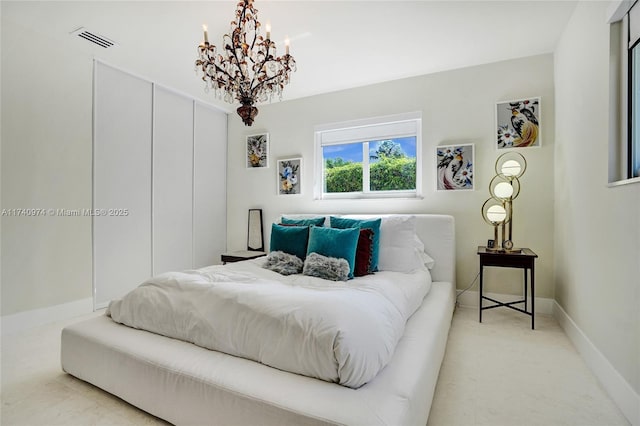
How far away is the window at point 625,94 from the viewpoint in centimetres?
169

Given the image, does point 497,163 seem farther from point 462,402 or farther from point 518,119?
point 462,402

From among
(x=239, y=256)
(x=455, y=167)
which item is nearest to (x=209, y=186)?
(x=239, y=256)

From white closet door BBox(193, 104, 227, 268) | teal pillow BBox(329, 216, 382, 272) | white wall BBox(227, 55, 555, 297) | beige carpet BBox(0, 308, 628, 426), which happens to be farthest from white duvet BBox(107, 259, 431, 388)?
white closet door BBox(193, 104, 227, 268)

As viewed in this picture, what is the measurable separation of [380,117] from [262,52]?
1.96 meters

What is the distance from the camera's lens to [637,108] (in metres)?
1.70

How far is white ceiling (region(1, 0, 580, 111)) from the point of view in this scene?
95.2 inches

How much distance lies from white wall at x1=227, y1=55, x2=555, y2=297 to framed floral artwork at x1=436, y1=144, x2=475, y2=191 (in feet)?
0.25

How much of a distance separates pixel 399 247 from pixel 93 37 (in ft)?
11.0

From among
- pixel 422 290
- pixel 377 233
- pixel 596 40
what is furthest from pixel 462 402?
pixel 596 40

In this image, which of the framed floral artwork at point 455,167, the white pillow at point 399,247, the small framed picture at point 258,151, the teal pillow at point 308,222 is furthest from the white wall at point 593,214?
the small framed picture at point 258,151

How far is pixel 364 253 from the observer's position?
2.66 metres

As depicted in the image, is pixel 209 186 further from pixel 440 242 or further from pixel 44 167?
pixel 440 242

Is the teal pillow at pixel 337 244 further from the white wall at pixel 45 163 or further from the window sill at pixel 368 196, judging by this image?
the white wall at pixel 45 163

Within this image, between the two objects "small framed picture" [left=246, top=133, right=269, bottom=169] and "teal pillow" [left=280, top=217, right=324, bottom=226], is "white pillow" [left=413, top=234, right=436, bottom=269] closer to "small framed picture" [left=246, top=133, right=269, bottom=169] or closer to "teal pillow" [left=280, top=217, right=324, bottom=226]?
"teal pillow" [left=280, top=217, right=324, bottom=226]
